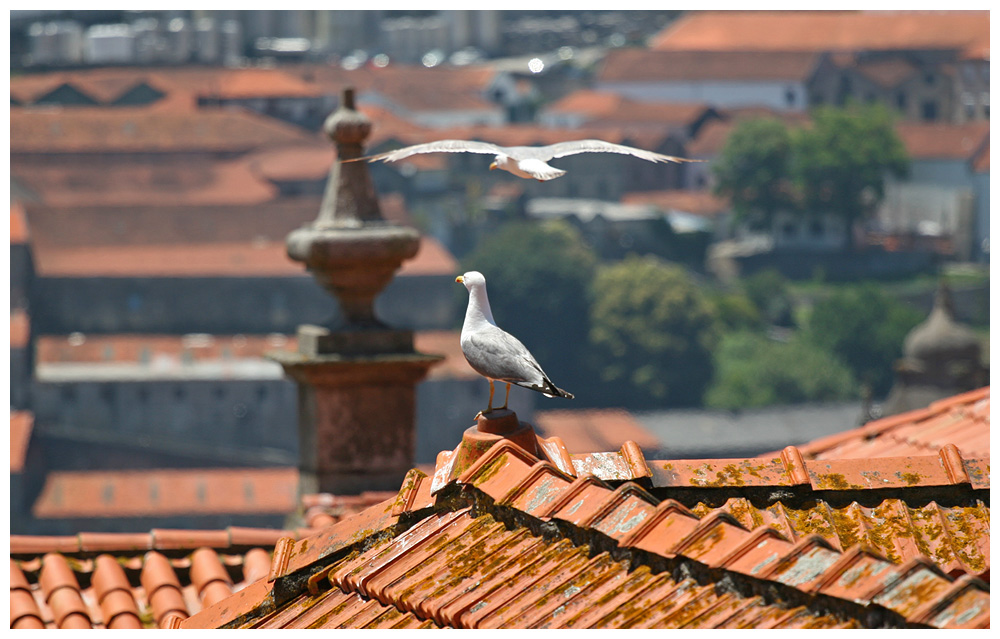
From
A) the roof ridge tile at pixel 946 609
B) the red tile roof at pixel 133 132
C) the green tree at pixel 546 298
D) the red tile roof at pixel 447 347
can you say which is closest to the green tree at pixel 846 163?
the green tree at pixel 546 298

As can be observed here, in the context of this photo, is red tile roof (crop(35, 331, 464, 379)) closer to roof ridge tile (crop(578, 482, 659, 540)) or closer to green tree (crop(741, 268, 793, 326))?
green tree (crop(741, 268, 793, 326))

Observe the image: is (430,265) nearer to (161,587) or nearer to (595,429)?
(595,429)

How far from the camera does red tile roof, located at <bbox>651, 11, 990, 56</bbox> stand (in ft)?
347

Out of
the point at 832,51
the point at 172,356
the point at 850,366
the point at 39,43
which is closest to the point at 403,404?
the point at 172,356

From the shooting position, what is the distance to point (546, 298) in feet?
243

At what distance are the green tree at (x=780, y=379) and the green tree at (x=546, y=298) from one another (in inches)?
241

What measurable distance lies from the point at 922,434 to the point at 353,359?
280cm

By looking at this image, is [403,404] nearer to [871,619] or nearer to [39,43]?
[871,619]

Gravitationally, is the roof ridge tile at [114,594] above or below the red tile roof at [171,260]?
above

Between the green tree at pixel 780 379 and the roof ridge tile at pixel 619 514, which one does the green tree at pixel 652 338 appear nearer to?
the green tree at pixel 780 379

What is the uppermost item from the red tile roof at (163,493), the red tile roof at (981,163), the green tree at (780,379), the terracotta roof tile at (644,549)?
the terracotta roof tile at (644,549)

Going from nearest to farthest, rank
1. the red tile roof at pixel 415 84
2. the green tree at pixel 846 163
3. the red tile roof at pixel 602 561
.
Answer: the red tile roof at pixel 602 561, the green tree at pixel 846 163, the red tile roof at pixel 415 84

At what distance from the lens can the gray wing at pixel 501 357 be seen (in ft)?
15.0

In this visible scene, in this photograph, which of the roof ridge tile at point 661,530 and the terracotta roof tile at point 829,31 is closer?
the roof ridge tile at point 661,530
